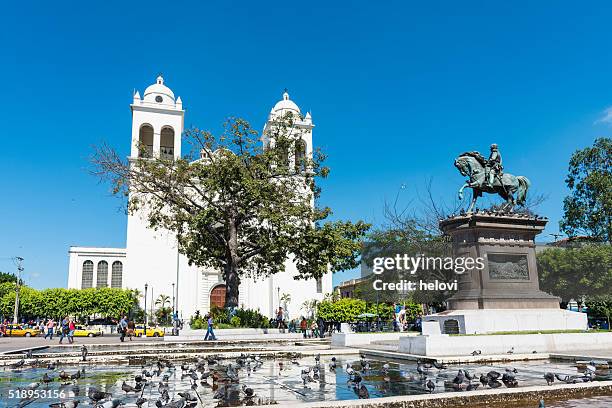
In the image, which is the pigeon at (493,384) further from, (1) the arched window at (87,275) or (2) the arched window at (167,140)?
(1) the arched window at (87,275)

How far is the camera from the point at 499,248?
54.7ft

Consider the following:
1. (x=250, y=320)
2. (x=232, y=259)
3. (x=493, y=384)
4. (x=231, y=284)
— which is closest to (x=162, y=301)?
(x=250, y=320)

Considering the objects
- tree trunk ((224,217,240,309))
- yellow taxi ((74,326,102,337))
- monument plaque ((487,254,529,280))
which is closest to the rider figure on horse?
monument plaque ((487,254,529,280))

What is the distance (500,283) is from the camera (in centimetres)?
1631

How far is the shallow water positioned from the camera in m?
7.38

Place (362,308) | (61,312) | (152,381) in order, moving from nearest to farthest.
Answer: (152,381) < (362,308) < (61,312)

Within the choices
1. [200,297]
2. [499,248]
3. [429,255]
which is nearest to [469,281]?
[499,248]

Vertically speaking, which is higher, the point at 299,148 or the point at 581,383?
the point at 299,148

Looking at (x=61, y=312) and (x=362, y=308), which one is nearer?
(x=362, y=308)

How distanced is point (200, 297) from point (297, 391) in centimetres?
4795

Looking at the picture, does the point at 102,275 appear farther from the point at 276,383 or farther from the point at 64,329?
the point at 276,383

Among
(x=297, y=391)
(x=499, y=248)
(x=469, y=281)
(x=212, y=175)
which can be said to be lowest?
(x=297, y=391)

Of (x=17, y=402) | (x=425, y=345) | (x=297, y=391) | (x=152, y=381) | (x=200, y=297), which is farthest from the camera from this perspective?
(x=200, y=297)

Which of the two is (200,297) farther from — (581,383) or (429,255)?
(581,383)
